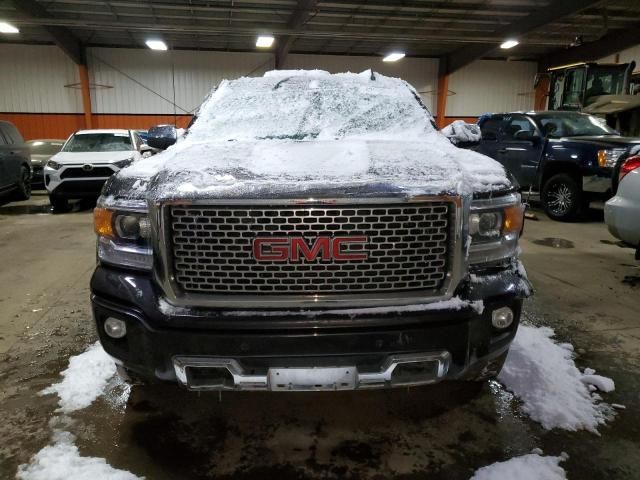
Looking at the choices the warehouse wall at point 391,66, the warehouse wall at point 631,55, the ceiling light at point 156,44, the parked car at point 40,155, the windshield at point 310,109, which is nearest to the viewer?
the windshield at point 310,109

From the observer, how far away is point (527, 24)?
634 inches

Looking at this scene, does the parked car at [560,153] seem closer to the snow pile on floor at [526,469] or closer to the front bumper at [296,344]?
the snow pile on floor at [526,469]

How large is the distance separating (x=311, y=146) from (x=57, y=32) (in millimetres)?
18356

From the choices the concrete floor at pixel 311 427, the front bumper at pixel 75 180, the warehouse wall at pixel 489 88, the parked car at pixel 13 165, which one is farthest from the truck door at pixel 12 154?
the warehouse wall at pixel 489 88

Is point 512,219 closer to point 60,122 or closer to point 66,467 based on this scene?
point 66,467

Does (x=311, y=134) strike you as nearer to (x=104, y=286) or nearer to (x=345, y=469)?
(x=104, y=286)

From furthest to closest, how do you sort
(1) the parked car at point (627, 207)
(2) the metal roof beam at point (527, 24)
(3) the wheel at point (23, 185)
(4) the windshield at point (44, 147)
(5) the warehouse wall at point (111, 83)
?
(5) the warehouse wall at point (111, 83), (2) the metal roof beam at point (527, 24), (4) the windshield at point (44, 147), (3) the wheel at point (23, 185), (1) the parked car at point (627, 207)

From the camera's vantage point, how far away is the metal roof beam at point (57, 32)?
14238 mm

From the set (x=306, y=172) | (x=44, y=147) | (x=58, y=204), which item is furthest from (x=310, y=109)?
(x=44, y=147)

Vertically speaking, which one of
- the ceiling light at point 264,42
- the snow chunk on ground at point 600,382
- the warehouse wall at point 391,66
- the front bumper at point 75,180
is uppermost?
the ceiling light at point 264,42

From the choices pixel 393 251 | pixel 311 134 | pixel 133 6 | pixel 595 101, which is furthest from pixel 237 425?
pixel 133 6

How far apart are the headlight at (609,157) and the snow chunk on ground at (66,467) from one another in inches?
293

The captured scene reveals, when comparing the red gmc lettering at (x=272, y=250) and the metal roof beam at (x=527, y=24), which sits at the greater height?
the metal roof beam at (x=527, y=24)

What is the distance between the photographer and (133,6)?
1478 cm
